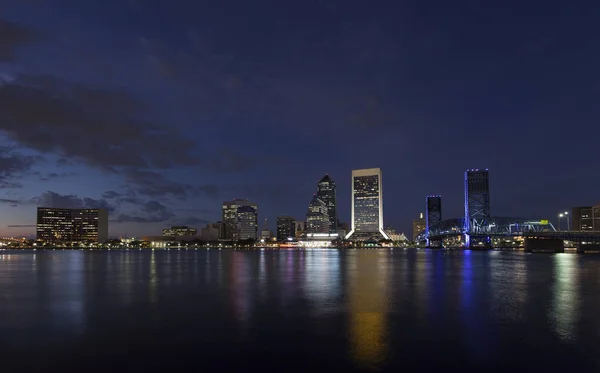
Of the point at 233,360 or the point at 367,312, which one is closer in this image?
the point at 233,360

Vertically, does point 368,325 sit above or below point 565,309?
above

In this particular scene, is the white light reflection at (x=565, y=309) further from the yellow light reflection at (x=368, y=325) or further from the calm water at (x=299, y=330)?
the yellow light reflection at (x=368, y=325)

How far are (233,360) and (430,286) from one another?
31.7m

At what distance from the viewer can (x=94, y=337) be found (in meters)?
21.7

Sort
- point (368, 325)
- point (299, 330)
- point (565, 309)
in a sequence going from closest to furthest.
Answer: point (299, 330)
point (368, 325)
point (565, 309)

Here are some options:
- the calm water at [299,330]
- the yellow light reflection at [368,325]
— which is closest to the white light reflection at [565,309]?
the calm water at [299,330]

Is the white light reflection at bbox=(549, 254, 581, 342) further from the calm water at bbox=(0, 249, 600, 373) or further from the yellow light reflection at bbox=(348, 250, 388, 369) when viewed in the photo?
the yellow light reflection at bbox=(348, 250, 388, 369)

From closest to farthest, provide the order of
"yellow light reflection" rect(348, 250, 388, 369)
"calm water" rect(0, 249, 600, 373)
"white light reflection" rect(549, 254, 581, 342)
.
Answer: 1. "calm water" rect(0, 249, 600, 373)
2. "yellow light reflection" rect(348, 250, 388, 369)
3. "white light reflection" rect(549, 254, 581, 342)

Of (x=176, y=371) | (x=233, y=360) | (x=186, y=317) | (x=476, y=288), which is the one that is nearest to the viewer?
(x=176, y=371)

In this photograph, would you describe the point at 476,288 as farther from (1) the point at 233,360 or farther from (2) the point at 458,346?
(1) the point at 233,360

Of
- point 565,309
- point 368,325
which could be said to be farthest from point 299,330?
point 565,309

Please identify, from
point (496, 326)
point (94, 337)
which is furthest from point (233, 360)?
point (496, 326)

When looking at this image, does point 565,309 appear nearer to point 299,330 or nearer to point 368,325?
point 368,325

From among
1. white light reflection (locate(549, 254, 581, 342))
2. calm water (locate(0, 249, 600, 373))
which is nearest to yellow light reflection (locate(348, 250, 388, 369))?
calm water (locate(0, 249, 600, 373))
